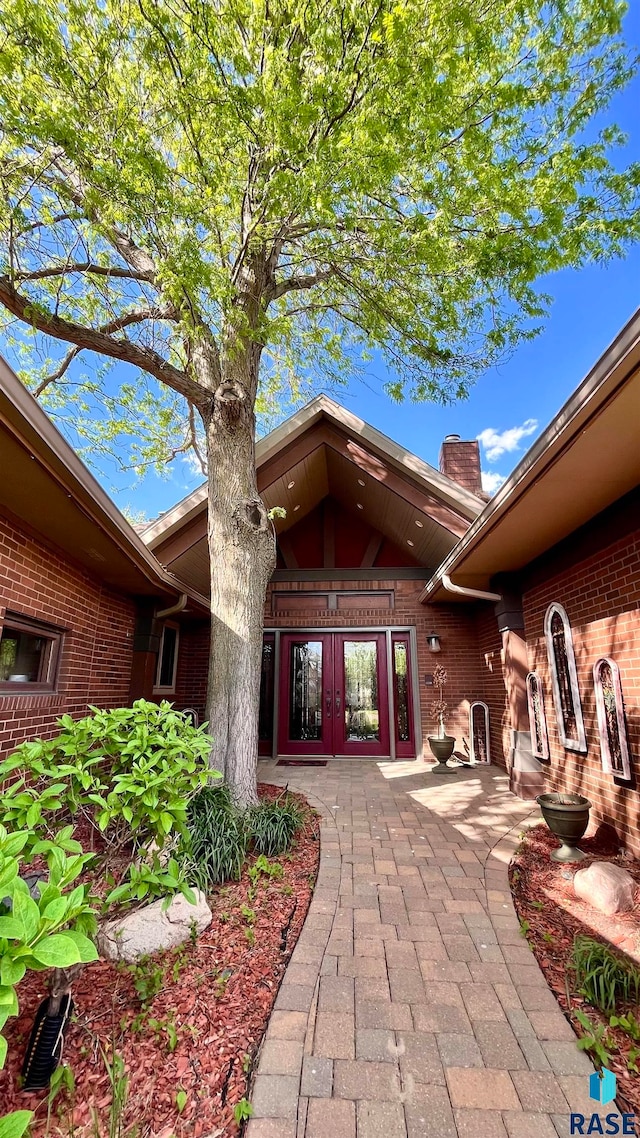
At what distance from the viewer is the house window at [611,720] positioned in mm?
3383

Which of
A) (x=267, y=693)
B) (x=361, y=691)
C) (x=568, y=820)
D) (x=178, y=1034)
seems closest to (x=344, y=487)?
(x=361, y=691)

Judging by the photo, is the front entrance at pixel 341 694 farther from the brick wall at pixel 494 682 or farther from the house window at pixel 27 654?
the house window at pixel 27 654

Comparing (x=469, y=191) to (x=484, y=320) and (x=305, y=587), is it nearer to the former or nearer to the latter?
(x=484, y=320)

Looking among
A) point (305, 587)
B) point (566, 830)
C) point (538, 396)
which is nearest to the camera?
point (566, 830)

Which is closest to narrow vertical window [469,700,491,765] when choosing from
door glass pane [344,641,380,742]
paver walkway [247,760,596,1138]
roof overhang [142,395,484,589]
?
door glass pane [344,641,380,742]

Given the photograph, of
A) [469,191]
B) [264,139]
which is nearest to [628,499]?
[469,191]

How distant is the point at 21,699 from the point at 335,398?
509 centimetres

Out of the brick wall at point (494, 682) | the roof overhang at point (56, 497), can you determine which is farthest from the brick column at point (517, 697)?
the roof overhang at point (56, 497)

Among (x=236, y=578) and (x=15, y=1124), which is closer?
(x=15, y=1124)

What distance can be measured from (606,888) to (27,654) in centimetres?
445

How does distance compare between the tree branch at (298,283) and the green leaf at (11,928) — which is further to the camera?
the tree branch at (298,283)

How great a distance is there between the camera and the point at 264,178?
12.3 feet

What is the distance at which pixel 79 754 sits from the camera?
193 centimetres

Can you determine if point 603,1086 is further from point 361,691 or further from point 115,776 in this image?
point 361,691
